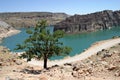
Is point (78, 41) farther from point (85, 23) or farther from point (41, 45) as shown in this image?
point (41, 45)

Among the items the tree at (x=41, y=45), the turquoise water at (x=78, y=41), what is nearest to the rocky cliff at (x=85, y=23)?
the turquoise water at (x=78, y=41)

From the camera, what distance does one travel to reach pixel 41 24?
41.1 metres

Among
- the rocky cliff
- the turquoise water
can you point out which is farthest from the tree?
the rocky cliff

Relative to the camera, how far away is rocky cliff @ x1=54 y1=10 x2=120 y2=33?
17712 cm

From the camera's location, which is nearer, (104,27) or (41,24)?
(41,24)

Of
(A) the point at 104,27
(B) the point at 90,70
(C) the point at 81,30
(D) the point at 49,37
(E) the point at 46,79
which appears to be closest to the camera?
(E) the point at 46,79

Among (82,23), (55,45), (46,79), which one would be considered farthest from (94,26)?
(46,79)

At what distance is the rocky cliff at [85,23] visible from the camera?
581 feet

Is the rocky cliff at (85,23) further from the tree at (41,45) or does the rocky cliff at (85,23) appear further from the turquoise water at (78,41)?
the tree at (41,45)

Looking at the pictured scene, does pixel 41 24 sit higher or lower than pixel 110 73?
higher

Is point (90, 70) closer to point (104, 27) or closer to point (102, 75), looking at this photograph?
point (102, 75)

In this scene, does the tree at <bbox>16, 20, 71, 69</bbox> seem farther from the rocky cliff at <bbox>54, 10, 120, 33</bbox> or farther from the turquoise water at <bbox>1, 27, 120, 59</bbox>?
the rocky cliff at <bbox>54, 10, 120, 33</bbox>

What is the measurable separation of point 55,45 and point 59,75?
9745 mm

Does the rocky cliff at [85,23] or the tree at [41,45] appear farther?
the rocky cliff at [85,23]
